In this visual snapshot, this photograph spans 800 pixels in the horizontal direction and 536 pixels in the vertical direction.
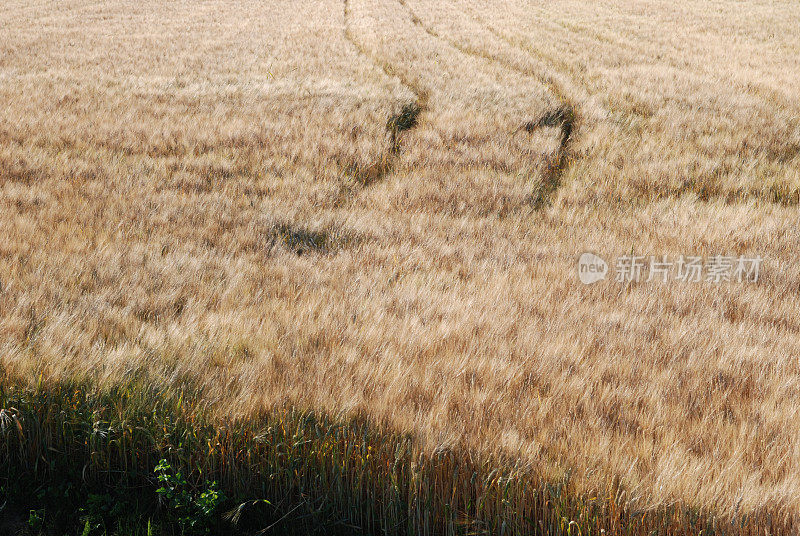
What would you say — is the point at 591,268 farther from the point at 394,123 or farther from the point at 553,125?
the point at 553,125

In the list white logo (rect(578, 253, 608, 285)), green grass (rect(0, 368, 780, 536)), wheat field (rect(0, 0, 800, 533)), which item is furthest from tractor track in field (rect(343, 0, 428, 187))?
green grass (rect(0, 368, 780, 536))

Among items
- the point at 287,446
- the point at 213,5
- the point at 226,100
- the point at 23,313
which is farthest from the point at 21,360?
the point at 213,5

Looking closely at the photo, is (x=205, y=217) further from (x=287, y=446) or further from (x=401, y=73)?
(x=401, y=73)

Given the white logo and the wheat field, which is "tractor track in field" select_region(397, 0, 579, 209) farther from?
the white logo

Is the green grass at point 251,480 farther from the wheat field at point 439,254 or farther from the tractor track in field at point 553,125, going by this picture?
the tractor track in field at point 553,125

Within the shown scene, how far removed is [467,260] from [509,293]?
2.89ft

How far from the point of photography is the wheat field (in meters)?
2.61

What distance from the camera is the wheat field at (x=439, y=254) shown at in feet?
8.55

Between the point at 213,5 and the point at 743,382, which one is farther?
the point at 213,5

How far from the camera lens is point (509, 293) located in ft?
13.9

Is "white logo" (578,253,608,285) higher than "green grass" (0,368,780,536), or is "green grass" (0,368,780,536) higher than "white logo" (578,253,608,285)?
"green grass" (0,368,780,536)

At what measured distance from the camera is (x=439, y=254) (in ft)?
17.0

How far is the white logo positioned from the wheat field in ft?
0.30

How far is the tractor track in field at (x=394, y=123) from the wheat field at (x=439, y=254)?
0.26 feet
